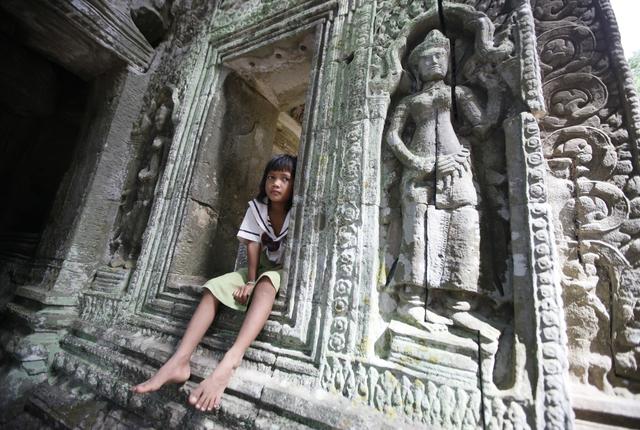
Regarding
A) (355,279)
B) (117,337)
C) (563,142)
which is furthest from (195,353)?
(563,142)

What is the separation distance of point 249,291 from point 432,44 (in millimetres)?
1953

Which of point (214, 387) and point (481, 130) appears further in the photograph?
point (481, 130)

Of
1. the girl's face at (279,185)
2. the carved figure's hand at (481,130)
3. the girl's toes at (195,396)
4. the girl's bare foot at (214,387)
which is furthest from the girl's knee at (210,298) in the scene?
the carved figure's hand at (481,130)

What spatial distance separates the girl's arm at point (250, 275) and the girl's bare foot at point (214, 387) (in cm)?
35

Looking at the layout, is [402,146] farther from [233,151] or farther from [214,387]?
[233,151]

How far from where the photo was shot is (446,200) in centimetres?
166

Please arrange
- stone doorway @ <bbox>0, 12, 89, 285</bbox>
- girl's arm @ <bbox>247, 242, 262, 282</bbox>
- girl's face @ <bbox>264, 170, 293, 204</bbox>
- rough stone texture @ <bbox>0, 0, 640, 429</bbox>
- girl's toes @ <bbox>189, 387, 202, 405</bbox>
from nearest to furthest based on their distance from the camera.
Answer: rough stone texture @ <bbox>0, 0, 640, 429</bbox>, girl's toes @ <bbox>189, 387, 202, 405</bbox>, girl's arm @ <bbox>247, 242, 262, 282</bbox>, girl's face @ <bbox>264, 170, 293, 204</bbox>, stone doorway @ <bbox>0, 12, 89, 285</bbox>

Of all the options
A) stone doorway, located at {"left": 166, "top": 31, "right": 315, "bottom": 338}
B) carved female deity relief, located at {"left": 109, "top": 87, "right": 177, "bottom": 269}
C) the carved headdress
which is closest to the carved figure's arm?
the carved headdress

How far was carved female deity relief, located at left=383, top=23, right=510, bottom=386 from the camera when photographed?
59.7 inches

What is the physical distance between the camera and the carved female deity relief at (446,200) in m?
1.52

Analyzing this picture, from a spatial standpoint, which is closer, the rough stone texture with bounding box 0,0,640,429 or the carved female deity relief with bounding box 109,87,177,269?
the rough stone texture with bounding box 0,0,640,429

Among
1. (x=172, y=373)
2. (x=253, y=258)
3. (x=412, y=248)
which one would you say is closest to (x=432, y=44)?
(x=412, y=248)

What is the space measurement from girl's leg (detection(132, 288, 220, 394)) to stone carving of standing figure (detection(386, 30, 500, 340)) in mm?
1159

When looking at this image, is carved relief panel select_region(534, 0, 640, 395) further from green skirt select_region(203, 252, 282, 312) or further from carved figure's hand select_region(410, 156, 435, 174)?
green skirt select_region(203, 252, 282, 312)
